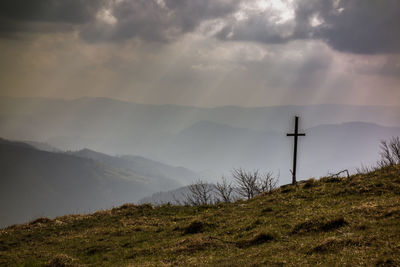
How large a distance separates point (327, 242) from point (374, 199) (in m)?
7.45

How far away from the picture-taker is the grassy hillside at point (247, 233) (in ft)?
41.7

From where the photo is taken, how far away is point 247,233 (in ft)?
56.0

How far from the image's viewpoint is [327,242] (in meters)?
12.9

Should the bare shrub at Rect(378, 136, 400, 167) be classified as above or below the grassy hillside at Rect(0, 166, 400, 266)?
above

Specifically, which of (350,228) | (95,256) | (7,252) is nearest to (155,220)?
(95,256)

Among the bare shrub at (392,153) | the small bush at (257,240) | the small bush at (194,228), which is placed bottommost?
the small bush at (257,240)

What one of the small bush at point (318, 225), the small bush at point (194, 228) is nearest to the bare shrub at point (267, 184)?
the small bush at point (194, 228)

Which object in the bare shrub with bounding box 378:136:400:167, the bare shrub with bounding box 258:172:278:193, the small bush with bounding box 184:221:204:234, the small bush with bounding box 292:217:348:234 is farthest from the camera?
the bare shrub with bounding box 258:172:278:193

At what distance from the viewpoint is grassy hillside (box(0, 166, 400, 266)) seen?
1272 centimetres

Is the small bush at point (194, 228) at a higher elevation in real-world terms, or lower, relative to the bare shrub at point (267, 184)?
lower

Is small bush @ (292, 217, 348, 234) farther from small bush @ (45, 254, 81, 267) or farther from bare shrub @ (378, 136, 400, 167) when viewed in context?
bare shrub @ (378, 136, 400, 167)

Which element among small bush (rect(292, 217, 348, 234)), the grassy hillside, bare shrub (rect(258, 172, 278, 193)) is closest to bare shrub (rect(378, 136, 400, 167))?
the grassy hillside

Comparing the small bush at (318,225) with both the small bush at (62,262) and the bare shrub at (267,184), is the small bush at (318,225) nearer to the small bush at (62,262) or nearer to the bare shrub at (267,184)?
the small bush at (62,262)

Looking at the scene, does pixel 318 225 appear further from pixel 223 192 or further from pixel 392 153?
pixel 223 192
